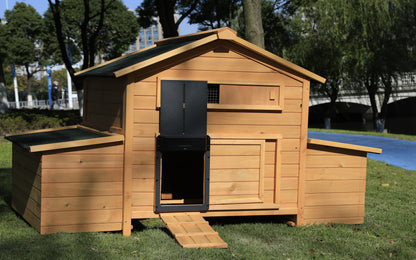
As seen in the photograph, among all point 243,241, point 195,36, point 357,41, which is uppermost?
point 357,41

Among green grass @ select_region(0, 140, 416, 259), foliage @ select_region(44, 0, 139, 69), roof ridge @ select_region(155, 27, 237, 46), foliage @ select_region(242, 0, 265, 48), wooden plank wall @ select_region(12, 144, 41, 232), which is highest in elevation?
foliage @ select_region(44, 0, 139, 69)

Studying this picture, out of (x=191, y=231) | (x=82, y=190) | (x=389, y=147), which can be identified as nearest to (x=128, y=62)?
(x=82, y=190)

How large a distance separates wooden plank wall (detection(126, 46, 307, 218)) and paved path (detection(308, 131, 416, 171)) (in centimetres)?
972

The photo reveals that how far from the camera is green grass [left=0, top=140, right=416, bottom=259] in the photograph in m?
6.22

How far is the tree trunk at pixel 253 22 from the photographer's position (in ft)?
39.2

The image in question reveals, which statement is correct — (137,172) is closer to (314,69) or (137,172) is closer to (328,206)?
(328,206)

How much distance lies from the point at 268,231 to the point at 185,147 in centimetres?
187

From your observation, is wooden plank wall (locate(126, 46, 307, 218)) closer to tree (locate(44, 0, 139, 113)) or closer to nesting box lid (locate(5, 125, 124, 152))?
nesting box lid (locate(5, 125, 124, 152))

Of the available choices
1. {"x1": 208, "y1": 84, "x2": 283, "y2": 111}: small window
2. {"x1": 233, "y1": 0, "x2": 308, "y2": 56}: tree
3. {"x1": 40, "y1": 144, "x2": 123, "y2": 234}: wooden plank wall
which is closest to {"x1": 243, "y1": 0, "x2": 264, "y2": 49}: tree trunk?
{"x1": 208, "y1": 84, "x2": 283, "y2": 111}: small window

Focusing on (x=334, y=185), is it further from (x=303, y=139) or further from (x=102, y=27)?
(x=102, y=27)

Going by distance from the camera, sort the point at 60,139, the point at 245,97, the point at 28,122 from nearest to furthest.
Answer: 1. the point at 60,139
2. the point at 245,97
3. the point at 28,122

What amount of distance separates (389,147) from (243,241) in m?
16.4

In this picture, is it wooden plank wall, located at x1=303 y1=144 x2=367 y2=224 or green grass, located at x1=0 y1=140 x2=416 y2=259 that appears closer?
green grass, located at x1=0 y1=140 x2=416 y2=259

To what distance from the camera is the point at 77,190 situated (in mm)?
6930
